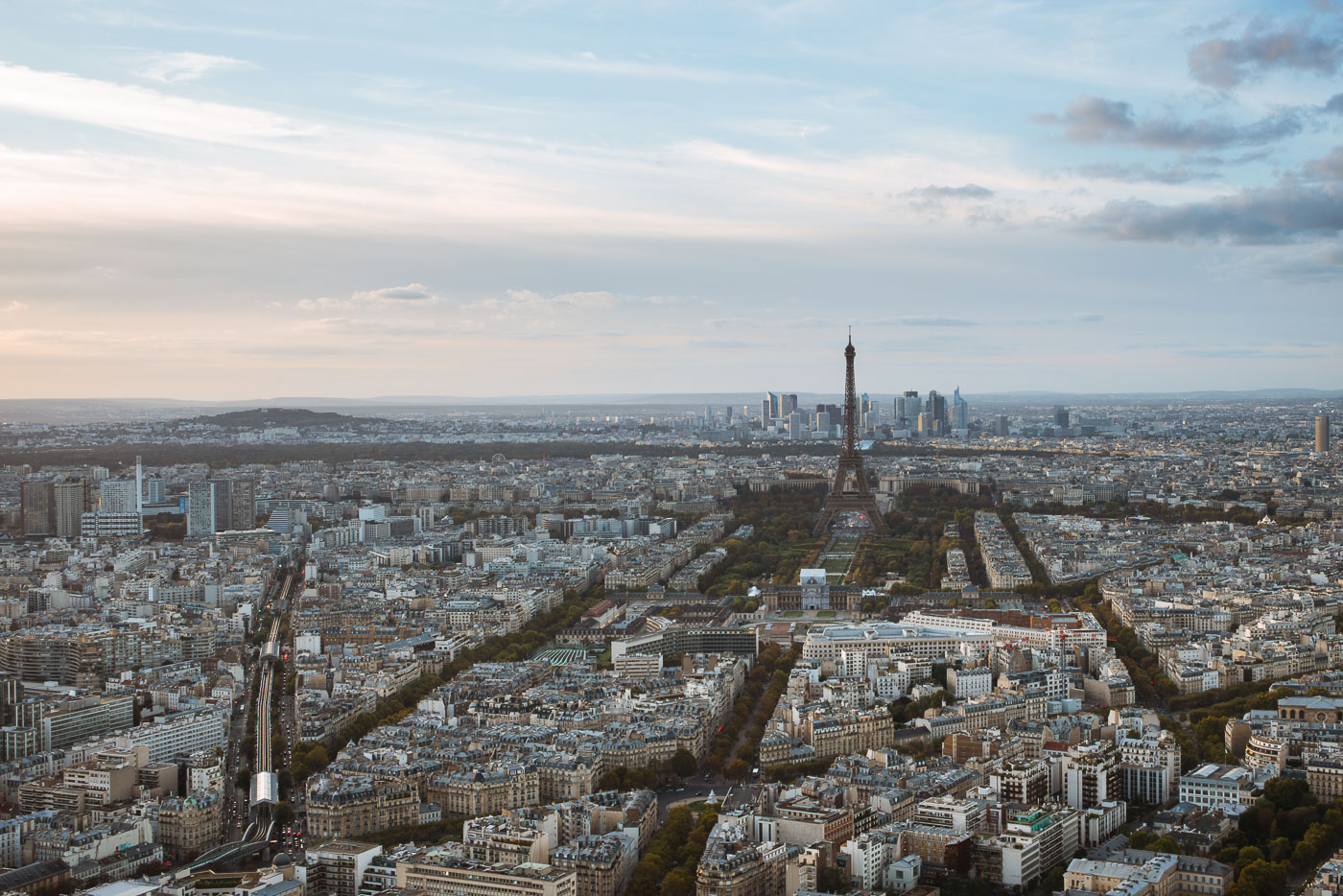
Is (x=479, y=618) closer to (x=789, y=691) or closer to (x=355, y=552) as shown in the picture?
(x=789, y=691)

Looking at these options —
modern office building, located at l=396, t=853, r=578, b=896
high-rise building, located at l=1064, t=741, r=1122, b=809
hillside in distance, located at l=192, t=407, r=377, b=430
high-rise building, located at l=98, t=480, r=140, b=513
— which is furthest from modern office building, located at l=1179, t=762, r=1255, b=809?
hillside in distance, located at l=192, t=407, r=377, b=430

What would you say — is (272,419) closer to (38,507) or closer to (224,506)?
(224,506)

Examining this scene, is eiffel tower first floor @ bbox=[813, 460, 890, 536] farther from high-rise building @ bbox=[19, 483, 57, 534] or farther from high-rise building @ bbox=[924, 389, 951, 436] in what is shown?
high-rise building @ bbox=[924, 389, 951, 436]

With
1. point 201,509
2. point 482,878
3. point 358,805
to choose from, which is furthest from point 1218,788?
point 201,509

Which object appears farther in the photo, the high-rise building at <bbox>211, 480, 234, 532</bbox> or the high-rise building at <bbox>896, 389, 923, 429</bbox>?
the high-rise building at <bbox>896, 389, 923, 429</bbox>

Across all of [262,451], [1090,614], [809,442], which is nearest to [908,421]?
[809,442]

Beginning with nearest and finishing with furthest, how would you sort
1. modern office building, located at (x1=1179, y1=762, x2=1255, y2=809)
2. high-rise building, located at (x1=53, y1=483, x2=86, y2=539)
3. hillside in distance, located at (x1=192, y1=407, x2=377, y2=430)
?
modern office building, located at (x1=1179, y1=762, x2=1255, y2=809) → high-rise building, located at (x1=53, y1=483, x2=86, y2=539) → hillside in distance, located at (x1=192, y1=407, x2=377, y2=430)
